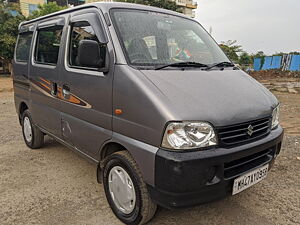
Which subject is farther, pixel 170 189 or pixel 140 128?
pixel 140 128

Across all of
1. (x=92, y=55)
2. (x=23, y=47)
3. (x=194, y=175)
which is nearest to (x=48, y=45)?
(x=23, y=47)

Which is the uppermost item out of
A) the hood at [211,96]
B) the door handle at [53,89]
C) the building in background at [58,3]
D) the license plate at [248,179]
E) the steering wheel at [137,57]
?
the building in background at [58,3]

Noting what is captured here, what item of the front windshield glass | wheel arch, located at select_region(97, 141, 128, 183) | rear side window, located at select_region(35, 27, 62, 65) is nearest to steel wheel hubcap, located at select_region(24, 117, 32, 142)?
rear side window, located at select_region(35, 27, 62, 65)

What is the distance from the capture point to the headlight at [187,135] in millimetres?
1820

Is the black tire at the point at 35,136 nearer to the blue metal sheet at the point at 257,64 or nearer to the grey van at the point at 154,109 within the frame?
the grey van at the point at 154,109

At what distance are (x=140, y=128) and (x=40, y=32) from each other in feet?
9.05

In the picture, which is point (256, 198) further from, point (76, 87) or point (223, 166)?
point (76, 87)

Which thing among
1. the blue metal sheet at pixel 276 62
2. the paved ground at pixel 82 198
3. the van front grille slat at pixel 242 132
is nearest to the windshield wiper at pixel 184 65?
the van front grille slat at pixel 242 132

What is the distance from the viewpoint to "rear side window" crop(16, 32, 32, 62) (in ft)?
13.5

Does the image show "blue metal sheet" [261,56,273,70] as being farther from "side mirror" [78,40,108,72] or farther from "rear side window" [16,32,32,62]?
"side mirror" [78,40,108,72]

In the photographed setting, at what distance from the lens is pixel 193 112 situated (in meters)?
1.87

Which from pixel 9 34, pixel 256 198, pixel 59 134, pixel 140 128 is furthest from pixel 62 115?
pixel 9 34

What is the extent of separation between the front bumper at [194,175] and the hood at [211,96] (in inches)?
10.3

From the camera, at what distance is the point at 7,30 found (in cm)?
1991
